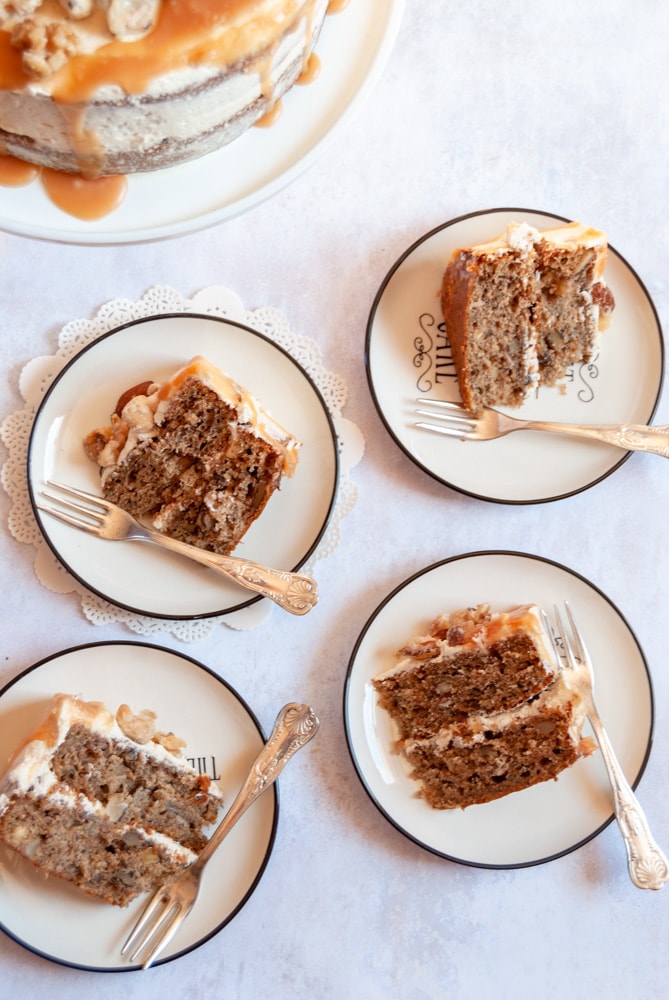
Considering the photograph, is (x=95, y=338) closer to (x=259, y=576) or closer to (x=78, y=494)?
(x=78, y=494)

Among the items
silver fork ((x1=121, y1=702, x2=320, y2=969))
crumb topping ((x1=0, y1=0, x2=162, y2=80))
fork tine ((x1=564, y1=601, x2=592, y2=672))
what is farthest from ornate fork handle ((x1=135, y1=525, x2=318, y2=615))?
crumb topping ((x1=0, y1=0, x2=162, y2=80))

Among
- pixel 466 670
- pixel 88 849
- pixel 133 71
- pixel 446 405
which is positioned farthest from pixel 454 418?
pixel 133 71

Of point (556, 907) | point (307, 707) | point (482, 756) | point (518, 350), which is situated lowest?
point (556, 907)

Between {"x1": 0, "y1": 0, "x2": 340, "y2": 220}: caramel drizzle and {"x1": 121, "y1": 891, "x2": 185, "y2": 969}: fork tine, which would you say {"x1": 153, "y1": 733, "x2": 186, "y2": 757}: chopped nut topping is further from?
{"x1": 0, "y1": 0, "x2": 340, "y2": 220}: caramel drizzle

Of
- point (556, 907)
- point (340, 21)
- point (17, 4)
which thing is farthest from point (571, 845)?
point (17, 4)

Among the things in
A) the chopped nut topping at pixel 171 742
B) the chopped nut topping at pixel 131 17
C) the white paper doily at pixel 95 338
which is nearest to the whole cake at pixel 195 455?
the white paper doily at pixel 95 338

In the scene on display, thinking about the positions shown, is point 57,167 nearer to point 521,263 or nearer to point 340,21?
point 340,21

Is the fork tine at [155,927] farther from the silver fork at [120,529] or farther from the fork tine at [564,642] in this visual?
the fork tine at [564,642]
